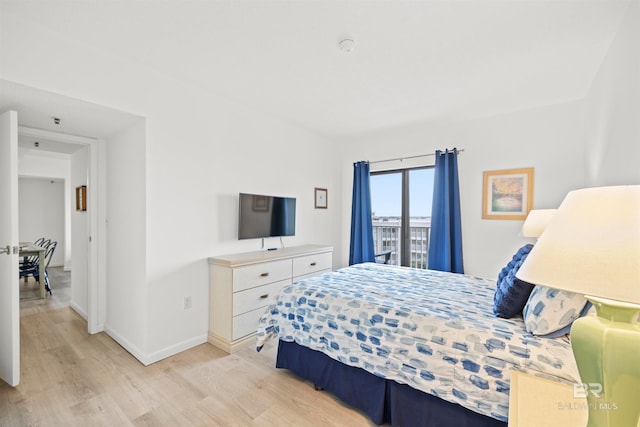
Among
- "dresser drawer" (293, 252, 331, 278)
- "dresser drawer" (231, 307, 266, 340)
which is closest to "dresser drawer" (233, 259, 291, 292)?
"dresser drawer" (293, 252, 331, 278)

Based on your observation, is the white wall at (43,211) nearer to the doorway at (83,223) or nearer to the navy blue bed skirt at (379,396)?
the doorway at (83,223)

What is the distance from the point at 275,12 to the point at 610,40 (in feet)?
7.58

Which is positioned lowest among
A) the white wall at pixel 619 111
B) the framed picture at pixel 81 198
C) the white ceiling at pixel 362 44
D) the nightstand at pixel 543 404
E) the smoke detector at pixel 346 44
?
the nightstand at pixel 543 404

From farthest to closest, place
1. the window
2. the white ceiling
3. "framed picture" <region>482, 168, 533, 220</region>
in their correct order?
the window, "framed picture" <region>482, 168, 533, 220</region>, the white ceiling

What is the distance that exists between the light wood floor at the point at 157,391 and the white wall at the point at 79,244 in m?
0.72

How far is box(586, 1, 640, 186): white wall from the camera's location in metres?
1.54

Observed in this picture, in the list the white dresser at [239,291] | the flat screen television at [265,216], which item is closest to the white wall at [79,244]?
the white dresser at [239,291]

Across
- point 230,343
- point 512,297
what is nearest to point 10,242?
point 230,343

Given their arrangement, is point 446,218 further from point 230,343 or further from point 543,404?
point 230,343

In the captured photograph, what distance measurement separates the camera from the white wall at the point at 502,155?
118 inches

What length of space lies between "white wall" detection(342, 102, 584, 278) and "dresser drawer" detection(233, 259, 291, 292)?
2.34 metres

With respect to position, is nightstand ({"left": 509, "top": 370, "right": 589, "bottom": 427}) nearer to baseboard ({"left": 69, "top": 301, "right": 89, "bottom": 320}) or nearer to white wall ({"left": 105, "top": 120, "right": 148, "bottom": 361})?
white wall ({"left": 105, "top": 120, "right": 148, "bottom": 361})

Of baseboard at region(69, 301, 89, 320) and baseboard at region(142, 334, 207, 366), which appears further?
baseboard at region(69, 301, 89, 320)

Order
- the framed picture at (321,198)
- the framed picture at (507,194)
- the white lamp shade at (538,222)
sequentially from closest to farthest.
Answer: the white lamp shade at (538,222)
the framed picture at (507,194)
the framed picture at (321,198)
